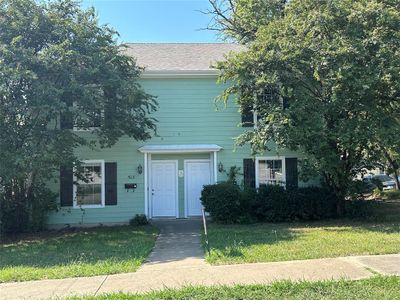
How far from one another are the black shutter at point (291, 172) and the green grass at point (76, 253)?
5.63m

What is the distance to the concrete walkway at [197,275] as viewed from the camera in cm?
623

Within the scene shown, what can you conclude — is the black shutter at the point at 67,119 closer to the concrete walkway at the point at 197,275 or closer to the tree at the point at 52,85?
the tree at the point at 52,85

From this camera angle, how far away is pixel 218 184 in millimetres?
14117

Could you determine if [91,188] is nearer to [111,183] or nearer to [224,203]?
[111,183]

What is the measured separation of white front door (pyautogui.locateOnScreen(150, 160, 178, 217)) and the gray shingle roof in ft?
12.1

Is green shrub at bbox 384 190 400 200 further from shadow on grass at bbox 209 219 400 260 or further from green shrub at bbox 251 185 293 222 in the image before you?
green shrub at bbox 251 185 293 222

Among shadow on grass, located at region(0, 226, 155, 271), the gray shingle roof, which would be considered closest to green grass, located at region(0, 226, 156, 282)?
shadow on grass, located at region(0, 226, 155, 271)

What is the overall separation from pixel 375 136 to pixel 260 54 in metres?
4.04

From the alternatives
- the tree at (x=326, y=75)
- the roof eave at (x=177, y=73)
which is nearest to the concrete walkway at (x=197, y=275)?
the tree at (x=326, y=75)

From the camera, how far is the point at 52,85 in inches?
435

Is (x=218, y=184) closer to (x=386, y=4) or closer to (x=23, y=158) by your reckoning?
(x=23, y=158)

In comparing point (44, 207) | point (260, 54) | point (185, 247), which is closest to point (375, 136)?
point (260, 54)

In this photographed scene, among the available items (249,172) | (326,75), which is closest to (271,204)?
(249,172)

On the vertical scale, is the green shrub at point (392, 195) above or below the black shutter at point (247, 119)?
below
